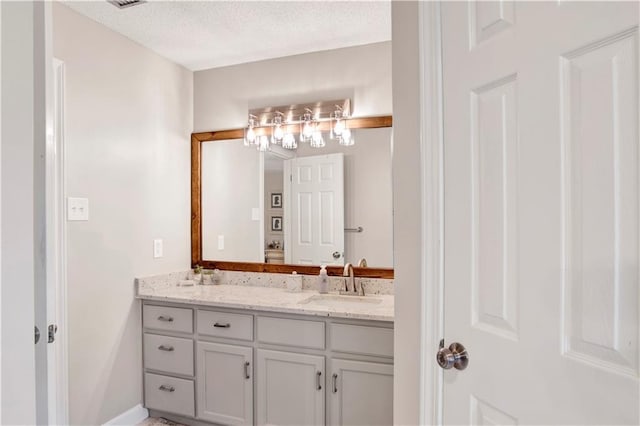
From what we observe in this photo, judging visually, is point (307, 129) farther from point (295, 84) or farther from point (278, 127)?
point (295, 84)

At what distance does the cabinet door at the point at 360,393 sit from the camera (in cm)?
204

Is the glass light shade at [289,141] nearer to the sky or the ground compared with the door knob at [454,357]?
nearer to the sky

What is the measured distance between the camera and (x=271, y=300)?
240cm

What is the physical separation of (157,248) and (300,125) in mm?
1277

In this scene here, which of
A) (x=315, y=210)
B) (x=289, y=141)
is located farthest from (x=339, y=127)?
(x=315, y=210)

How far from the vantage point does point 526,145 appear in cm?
89

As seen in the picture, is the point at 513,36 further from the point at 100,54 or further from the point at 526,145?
the point at 100,54

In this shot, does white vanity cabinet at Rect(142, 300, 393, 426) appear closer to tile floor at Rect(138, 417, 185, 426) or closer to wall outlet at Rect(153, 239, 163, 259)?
tile floor at Rect(138, 417, 185, 426)

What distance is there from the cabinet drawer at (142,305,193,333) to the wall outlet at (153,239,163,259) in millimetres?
350

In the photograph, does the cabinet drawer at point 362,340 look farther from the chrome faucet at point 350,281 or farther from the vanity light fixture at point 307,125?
the vanity light fixture at point 307,125

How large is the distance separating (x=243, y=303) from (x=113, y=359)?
0.89m

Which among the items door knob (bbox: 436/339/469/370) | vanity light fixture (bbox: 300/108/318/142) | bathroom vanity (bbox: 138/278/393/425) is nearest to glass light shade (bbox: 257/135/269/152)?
vanity light fixture (bbox: 300/108/318/142)

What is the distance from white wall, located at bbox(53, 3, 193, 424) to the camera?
7.32ft

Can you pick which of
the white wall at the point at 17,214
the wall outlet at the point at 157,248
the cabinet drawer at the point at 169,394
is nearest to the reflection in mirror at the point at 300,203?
the wall outlet at the point at 157,248
